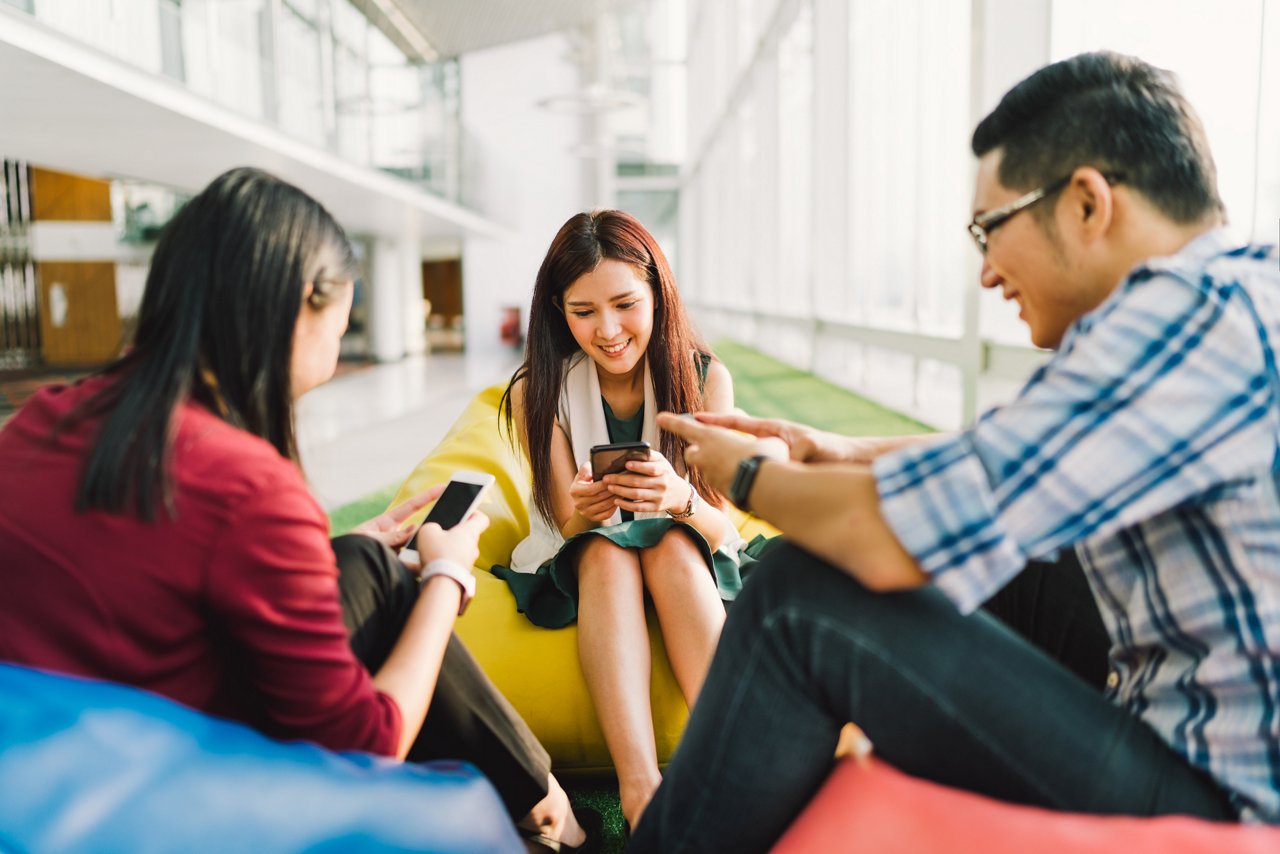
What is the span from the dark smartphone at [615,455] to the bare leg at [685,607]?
0.19 meters

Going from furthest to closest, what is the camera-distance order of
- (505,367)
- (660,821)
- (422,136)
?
(505,367) < (422,136) < (660,821)

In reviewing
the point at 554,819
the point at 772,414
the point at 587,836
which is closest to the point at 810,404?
the point at 772,414

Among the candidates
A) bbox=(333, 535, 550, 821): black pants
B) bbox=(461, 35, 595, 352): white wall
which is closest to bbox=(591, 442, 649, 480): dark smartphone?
bbox=(333, 535, 550, 821): black pants

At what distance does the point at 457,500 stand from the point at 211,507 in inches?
23.7

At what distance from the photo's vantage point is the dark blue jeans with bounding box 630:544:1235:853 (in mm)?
1023

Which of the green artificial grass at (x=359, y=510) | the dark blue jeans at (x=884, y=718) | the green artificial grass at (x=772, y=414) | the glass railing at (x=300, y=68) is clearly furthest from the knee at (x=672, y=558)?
the glass railing at (x=300, y=68)

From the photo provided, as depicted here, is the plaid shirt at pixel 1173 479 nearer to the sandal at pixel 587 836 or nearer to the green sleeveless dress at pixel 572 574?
the sandal at pixel 587 836

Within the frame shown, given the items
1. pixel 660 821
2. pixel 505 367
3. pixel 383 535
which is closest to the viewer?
pixel 660 821

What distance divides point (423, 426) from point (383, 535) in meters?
6.44

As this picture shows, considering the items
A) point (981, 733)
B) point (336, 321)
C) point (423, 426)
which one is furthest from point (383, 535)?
point (423, 426)

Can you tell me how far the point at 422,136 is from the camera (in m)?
13.9

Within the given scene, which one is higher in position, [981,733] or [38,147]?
[38,147]

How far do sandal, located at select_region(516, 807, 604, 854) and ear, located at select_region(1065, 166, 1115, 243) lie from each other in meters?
1.20

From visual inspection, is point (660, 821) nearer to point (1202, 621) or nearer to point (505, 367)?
point (1202, 621)
